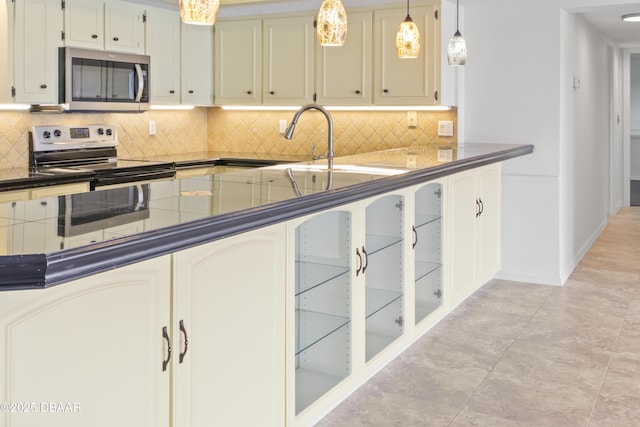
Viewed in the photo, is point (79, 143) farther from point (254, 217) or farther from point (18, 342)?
point (18, 342)

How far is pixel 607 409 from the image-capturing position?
9.82ft

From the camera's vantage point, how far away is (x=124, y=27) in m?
5.32

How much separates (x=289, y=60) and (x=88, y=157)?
1.85 m

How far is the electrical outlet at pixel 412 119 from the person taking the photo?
567cm

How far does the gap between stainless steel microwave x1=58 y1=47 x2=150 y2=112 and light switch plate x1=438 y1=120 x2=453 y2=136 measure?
238cm

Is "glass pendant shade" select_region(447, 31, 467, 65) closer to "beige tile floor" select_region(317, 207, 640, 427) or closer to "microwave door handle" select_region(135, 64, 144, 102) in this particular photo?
"beige tile floor" select_region(317, 207, 640, 427)

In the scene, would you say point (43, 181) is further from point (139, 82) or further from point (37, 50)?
point (139, 82)

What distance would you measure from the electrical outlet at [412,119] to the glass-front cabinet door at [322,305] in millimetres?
3101

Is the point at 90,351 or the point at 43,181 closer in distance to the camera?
the point at 90,351

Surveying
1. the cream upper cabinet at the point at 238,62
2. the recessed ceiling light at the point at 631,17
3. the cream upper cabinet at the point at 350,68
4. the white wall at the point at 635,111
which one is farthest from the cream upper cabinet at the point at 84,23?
the white wall at the point at 635,111

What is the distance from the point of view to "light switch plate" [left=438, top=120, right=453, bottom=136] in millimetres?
5504

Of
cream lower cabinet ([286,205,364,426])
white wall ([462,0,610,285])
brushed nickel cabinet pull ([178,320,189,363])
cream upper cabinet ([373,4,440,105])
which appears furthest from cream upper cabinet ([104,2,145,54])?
brushed nickel cabinet pull ([178,320,189,363])

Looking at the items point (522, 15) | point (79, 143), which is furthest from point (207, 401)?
point (522, 15)

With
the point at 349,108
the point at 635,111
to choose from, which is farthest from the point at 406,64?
the point at 635,111
